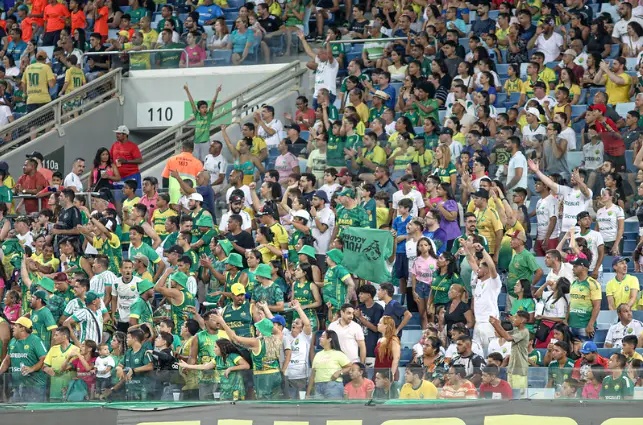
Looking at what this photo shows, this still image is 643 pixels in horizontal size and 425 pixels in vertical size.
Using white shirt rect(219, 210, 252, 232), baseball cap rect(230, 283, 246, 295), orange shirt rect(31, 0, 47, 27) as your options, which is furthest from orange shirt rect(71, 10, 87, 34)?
baseball cap rect(230, 283, 246, 295)

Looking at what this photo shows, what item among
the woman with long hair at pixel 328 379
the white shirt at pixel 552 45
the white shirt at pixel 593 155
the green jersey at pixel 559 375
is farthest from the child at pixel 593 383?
the white shirt at pixel 552 45

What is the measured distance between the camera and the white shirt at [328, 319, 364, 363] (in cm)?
1505

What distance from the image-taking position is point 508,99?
20.7 metres

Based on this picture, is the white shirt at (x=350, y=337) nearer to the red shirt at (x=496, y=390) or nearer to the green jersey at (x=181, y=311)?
the green jersey at (x=181, y=311)

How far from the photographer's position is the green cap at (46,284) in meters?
17.4

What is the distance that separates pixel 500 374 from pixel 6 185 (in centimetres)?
1026

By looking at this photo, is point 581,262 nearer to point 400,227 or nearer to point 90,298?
point 400,227

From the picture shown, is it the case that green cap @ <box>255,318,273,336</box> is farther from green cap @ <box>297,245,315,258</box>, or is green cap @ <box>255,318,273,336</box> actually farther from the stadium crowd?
green cap @ <box>297,245,315,258</box>

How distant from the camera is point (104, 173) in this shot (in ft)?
67.5

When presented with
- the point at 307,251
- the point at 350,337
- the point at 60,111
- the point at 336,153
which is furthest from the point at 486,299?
the point at 60,111

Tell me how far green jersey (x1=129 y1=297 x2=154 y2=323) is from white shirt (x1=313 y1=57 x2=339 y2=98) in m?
6.66

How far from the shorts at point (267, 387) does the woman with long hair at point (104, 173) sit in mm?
7470

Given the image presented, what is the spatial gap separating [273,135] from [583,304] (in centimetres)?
712

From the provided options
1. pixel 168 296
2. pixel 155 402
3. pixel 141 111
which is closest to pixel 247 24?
pixel 141 111
